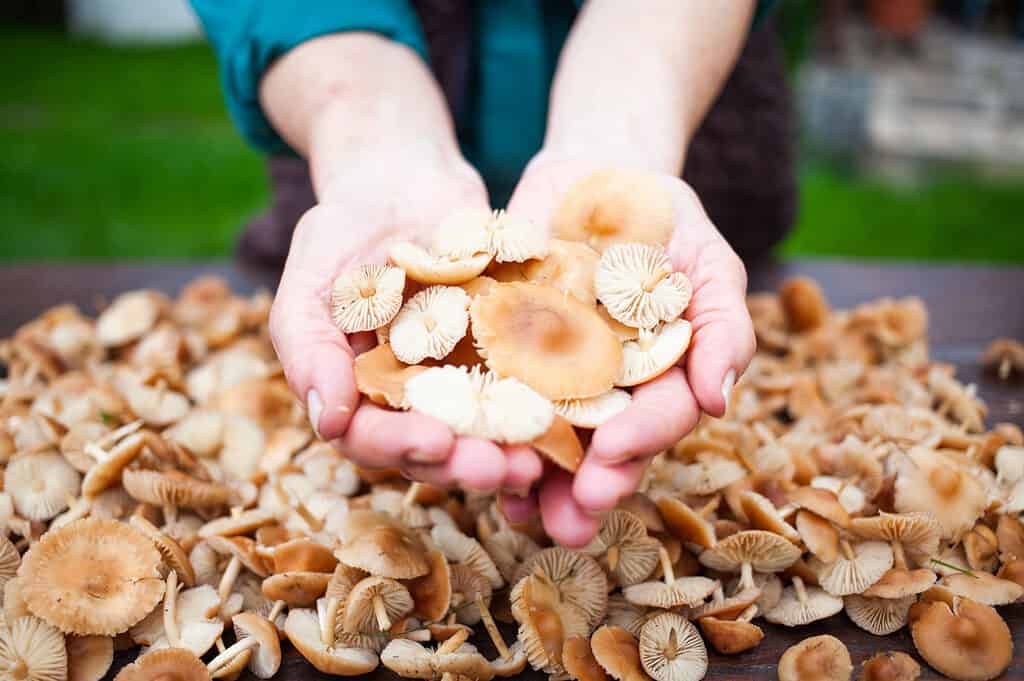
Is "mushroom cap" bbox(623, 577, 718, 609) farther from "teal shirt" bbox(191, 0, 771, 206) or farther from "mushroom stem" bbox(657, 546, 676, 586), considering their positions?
"teal shirt" bbox(191, 0, 771, 206)

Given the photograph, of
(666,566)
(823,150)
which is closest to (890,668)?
(666,566)

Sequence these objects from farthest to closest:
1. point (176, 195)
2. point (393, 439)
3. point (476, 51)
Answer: point (176, 195), point (476, 51), point (393, 439)

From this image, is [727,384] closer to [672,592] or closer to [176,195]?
[672,592]

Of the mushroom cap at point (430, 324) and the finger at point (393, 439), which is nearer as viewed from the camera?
the finger at point (393, 439)

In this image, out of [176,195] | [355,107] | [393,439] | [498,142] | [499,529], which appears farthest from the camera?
[176,195]

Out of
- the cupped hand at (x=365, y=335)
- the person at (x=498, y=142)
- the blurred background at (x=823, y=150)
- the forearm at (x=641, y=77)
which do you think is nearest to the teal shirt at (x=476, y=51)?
the person at (x=498, y=142)

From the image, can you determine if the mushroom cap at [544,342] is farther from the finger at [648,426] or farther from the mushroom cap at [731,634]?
the mushroom cap at [731,634]

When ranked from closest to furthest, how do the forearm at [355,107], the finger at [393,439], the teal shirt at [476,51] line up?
the finger at [393,439] < the forearm at [355,107] < the teal shirt at [476,51]

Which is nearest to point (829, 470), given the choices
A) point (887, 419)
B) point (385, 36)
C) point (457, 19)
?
point (887, 419)
